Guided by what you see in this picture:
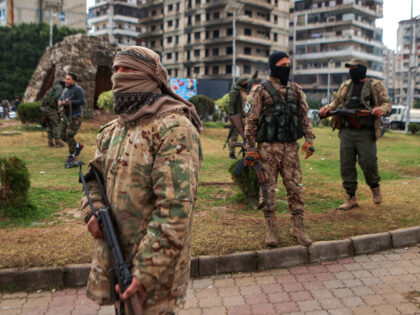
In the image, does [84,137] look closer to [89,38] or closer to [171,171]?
[89,38]

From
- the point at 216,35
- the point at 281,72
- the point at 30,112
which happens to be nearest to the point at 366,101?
the point at 281,72

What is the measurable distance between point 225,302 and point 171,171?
215 centimetres

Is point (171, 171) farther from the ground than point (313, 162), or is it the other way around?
point (171, 171)

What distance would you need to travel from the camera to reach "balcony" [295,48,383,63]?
67.7 meters

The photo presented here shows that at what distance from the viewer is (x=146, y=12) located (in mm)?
73375

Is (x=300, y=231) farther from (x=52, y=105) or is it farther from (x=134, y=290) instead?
(x=52, y=105)

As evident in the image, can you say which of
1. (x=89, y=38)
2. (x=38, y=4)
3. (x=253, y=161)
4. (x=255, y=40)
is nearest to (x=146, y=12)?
(x=38, y=4)

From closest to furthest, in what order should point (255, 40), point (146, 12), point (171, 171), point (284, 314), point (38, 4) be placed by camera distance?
point (171, 171) → point (284, 314) → point (255, 40) → point (38, 4) → point (146, 12)

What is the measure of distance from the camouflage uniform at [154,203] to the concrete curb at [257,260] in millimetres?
1982

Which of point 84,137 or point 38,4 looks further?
point 38,4

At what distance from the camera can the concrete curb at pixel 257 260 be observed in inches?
157

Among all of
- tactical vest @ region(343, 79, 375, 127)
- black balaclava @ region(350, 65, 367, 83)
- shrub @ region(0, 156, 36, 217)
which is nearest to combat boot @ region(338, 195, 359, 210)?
tactical vest @ region(343, 79, 375, 127)

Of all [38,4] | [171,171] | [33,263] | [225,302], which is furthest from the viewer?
[38,4]

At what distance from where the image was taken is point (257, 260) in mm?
4457
